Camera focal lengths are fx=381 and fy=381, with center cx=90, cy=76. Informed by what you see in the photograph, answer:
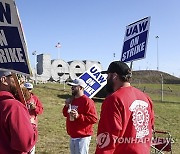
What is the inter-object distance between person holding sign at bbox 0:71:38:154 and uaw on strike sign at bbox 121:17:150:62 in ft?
11.4

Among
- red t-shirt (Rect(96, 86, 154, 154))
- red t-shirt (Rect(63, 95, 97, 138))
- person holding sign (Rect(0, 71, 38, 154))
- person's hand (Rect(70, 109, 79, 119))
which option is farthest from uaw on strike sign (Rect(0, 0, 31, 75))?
red t-shirt (Rect(63, 95, 97, 138))

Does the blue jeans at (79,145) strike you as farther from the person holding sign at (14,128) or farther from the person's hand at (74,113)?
the person holding sign at (14,128)

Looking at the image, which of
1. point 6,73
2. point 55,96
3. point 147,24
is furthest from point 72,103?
point 55,96

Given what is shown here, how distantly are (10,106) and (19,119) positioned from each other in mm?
148

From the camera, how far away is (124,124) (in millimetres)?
3971

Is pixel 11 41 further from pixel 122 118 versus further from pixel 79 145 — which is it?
pixel 79 145

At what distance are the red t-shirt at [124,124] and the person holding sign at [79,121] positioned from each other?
7.82 feet

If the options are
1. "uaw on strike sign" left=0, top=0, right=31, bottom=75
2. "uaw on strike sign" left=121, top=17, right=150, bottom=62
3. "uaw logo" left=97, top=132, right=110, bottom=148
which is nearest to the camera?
"uaw on strike sign" left=0, top=0, right=31, bottom=75

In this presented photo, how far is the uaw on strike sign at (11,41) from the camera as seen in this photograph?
3252mm

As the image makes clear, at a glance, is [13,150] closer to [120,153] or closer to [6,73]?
[6,73]

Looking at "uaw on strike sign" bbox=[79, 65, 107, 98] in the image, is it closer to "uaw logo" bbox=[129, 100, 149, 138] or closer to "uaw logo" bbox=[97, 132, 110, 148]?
"uaw logo" bbox=[129, 100, 149, 138]

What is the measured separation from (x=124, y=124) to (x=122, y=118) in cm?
8

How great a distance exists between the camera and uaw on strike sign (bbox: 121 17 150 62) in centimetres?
648

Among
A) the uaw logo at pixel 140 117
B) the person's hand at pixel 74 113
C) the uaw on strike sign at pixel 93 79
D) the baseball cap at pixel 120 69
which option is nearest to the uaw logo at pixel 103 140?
the uaw logo at pixel 140 117
